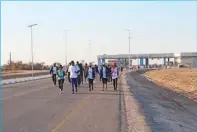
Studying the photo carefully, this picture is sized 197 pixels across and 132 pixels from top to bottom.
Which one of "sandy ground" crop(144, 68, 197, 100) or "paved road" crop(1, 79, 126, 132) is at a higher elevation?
"paved road" crop(1, 79, 126, 132)

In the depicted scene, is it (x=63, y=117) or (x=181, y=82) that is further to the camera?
(x=181, y=82)

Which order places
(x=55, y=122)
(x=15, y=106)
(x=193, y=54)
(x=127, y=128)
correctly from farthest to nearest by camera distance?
1. (x=193, y=54)
2. (x=15, y=106)
3. (x=55, y=122)
4. (x=127, y=128)

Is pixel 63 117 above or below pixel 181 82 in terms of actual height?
above

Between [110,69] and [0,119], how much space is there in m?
14.8

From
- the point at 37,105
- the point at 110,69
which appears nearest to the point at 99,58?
the point at 110,69

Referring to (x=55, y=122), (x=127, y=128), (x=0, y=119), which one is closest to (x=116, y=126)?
(x=127, y=128)

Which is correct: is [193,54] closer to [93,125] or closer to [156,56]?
[156,56]

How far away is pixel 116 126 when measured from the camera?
39.1ft

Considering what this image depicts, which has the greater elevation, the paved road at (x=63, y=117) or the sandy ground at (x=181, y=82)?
the paved road at (x=63, y=117)

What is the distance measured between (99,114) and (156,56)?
133 m

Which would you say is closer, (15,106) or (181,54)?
(15,106)

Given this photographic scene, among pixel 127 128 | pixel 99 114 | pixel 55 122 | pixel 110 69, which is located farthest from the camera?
pixel 110 69

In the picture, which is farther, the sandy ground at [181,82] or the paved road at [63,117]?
the sandy ground at [181,82]

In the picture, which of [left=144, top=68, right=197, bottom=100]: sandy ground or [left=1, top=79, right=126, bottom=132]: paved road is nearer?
[left=1, top=79, right=126, bottom=132]: paved road
